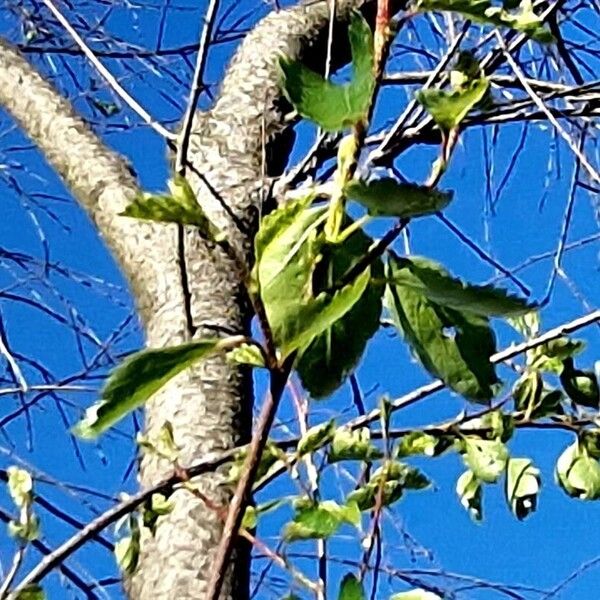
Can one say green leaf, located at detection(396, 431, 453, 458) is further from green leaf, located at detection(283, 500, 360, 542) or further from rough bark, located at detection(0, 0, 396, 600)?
rough bark, located at detection(0, 0, 396, 600)

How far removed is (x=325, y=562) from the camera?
23.2 inches

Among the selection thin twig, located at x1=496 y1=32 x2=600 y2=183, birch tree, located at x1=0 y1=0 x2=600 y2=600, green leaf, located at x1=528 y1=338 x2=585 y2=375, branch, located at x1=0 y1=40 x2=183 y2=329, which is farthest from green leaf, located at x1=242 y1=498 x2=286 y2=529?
branch, located at x1=0 y1=40 x2=183 y2=329

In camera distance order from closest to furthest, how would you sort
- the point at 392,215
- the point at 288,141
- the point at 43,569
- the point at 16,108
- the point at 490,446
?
the point at 392,215 → the point at 43,569 → the point at 490,446 → the point at 288,141 → the point at 16,108

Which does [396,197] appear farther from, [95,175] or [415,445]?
[95,175]

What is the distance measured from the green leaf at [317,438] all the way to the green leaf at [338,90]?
17 centimetres

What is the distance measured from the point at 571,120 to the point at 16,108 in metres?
0.58

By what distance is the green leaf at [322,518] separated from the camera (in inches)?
19.8

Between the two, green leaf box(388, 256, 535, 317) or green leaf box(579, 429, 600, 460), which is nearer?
green leaf box(388, 256, 535, 317)

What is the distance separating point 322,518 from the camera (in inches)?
19.9

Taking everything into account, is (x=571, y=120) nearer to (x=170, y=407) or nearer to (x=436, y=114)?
(x=170, y=407)

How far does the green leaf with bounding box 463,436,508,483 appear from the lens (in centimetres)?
64

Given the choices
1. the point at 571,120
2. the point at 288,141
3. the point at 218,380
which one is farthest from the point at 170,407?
the point at 571,120

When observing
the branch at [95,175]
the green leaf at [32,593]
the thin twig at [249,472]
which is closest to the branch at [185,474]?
the green leaf at [32,593]

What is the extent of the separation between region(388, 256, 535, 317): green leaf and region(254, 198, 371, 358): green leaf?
3 cm
